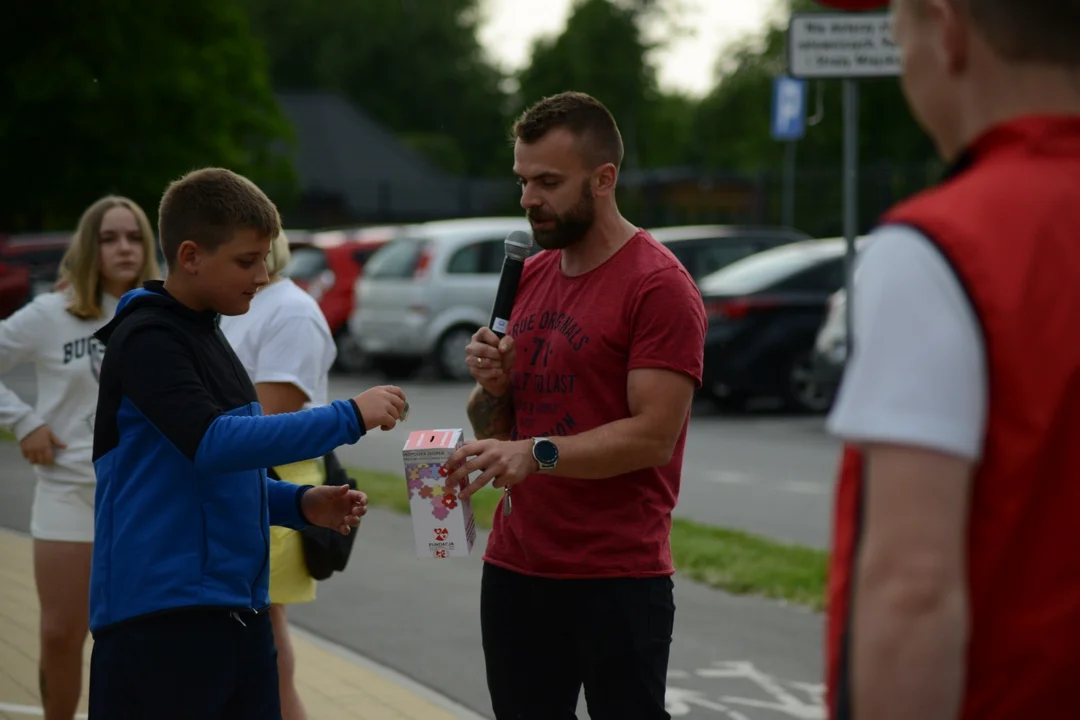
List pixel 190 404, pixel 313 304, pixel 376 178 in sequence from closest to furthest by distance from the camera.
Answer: pixel 190 404 → pixel 313 304 → pixel 376 178

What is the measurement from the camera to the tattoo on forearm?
3.69 meters

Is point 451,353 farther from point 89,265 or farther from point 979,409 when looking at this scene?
point 979,409

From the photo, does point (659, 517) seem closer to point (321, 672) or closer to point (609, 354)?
point (609, 354)

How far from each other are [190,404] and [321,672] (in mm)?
3376

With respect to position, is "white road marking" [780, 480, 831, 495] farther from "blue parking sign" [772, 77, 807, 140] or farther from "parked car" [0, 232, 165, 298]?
"parked car" [0, 232, 165, 298]

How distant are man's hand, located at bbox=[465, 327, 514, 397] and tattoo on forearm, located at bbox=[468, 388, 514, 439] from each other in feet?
0.42

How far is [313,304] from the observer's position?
483cm

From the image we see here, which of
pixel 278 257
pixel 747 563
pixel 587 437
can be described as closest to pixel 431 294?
pixel 747 563

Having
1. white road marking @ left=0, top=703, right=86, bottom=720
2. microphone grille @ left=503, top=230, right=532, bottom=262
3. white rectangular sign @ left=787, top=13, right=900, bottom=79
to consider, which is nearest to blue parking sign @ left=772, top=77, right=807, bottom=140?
white rectangular sign @ left=787, top=13, right=900, bottom=79

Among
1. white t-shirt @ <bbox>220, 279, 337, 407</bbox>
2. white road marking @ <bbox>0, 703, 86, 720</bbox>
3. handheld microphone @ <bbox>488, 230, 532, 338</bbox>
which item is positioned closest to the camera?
handheld microphone @ <bbox>488, 230, 532, 338</bbox>

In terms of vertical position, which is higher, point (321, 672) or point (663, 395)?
point (663, 395)

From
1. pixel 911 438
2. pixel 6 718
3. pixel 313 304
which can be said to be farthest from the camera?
pixel 6 718

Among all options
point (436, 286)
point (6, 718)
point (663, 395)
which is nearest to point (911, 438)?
point (663, 395)

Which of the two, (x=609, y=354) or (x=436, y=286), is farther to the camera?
(x=436, y=286)
